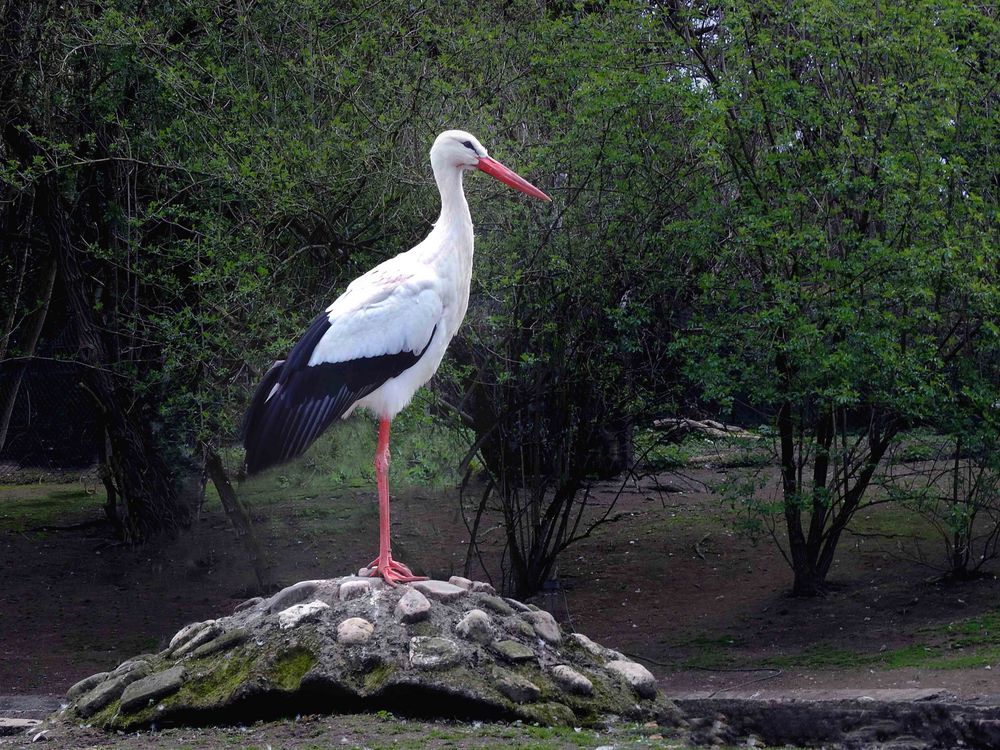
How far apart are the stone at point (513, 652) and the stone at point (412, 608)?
1.41ft

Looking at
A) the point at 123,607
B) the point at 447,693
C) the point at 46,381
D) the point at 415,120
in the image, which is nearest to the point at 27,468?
the point at 46,381

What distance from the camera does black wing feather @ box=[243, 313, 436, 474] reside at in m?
7.96

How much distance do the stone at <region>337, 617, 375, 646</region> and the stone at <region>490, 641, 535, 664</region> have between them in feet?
2.31

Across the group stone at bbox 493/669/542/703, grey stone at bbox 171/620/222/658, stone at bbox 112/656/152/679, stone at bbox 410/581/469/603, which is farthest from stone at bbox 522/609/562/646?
stone at bbox 112/656/152/679

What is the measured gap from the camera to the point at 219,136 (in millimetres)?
10828

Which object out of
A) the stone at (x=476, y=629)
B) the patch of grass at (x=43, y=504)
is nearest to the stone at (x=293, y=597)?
the stone at (x=476, y=629)

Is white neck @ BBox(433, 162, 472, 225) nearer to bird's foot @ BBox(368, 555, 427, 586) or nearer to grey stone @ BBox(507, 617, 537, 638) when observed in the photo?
bird's foot @ BBox(368, 555, 427, 586)

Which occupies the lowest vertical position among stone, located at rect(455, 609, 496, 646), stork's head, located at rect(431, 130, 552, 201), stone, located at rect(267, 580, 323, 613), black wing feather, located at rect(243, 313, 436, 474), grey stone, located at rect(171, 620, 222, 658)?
grey stone, located at rect(171, 620, 222, 658)

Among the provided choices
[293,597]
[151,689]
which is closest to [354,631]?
[293,597]

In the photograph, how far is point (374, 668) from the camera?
724cm

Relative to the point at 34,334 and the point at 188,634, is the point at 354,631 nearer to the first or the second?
the point at 188,634

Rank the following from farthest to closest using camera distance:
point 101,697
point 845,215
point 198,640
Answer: point 845,215, point 198,640, point 101,697

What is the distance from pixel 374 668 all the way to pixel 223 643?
97 cm

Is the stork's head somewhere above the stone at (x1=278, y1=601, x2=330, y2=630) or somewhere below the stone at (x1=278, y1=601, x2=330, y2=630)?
above
